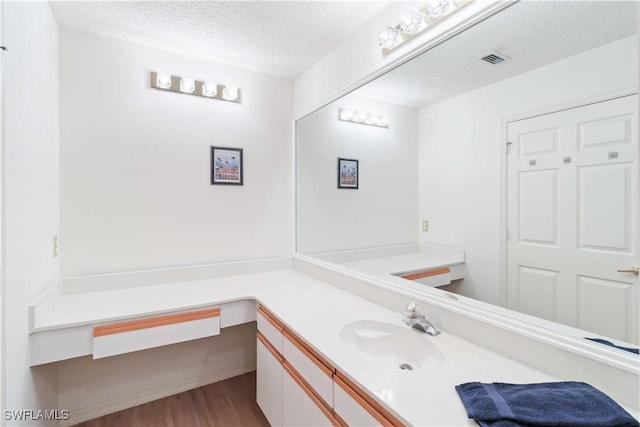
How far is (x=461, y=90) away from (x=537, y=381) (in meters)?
1.21

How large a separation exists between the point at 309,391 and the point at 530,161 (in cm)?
131

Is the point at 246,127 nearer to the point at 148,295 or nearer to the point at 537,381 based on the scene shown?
the point at 148,295

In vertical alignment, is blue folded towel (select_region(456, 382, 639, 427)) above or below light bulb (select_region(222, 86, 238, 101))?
below

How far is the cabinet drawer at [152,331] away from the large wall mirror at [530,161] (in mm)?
1132

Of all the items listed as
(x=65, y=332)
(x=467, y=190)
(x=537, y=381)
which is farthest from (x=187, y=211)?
(x=537, y=381)

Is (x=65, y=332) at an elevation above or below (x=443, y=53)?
below

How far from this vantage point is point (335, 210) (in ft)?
7.87

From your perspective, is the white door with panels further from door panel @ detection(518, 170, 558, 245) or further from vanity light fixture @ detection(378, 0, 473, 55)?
vanity light fixture @ detection(378, 0, 473, 55)

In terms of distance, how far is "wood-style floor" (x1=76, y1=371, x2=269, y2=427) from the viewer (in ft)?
6.10

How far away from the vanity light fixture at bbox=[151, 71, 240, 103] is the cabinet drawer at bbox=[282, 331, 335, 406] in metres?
1.83

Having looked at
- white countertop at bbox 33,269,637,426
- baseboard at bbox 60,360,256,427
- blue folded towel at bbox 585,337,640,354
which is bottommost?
baseboard at bbox 60,360,256,427

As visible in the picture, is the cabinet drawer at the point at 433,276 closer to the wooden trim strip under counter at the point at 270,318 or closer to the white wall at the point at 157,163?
the wooden trim strip under counter at the point at 270,318

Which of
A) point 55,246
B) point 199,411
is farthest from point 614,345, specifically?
point 55,246

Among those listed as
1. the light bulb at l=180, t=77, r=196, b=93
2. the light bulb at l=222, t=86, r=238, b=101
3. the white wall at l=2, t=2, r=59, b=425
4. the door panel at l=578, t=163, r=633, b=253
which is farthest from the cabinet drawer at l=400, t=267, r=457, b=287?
the light bulb at l=180, t=77, r=196, b=93
